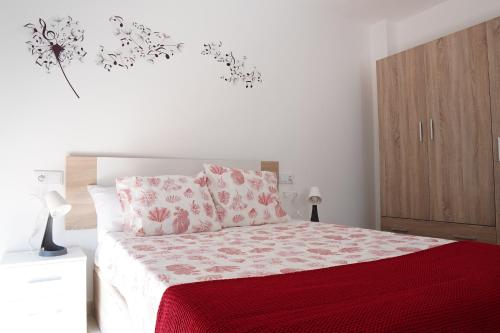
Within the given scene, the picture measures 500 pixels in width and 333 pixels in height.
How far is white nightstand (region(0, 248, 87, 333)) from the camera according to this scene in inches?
68.6

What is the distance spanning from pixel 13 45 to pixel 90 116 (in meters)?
0.57

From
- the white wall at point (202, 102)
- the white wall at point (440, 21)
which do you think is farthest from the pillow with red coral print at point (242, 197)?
the white wall at point (440, 21)

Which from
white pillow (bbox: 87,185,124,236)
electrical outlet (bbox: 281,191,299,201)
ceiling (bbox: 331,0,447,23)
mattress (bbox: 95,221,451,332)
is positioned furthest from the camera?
ceiling (bbox: 331,0,447,23)

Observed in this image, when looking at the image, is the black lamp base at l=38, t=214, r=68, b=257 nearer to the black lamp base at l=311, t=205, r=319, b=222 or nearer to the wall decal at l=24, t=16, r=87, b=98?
the wall decal at l=24, t=16, r=87, b=98

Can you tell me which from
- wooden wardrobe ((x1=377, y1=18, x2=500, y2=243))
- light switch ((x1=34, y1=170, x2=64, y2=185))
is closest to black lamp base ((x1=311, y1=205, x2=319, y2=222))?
wooden wardrobe ((x1=377, y1=18, x2=500, y2=243))

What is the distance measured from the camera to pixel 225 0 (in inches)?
112

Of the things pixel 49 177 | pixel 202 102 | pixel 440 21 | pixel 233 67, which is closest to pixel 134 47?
pixel 202 102

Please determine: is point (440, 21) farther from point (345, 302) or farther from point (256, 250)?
point (345, 302)

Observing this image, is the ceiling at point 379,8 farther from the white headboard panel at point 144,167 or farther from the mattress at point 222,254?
the mattress at point 222,254

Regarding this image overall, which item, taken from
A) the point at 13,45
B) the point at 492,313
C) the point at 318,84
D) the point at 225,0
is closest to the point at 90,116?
the point at 13,45

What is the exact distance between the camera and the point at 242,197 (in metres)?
2.36

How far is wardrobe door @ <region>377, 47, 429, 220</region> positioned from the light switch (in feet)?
8.23

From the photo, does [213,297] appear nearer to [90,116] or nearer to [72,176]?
[72,176]

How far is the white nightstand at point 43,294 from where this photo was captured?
174cm
